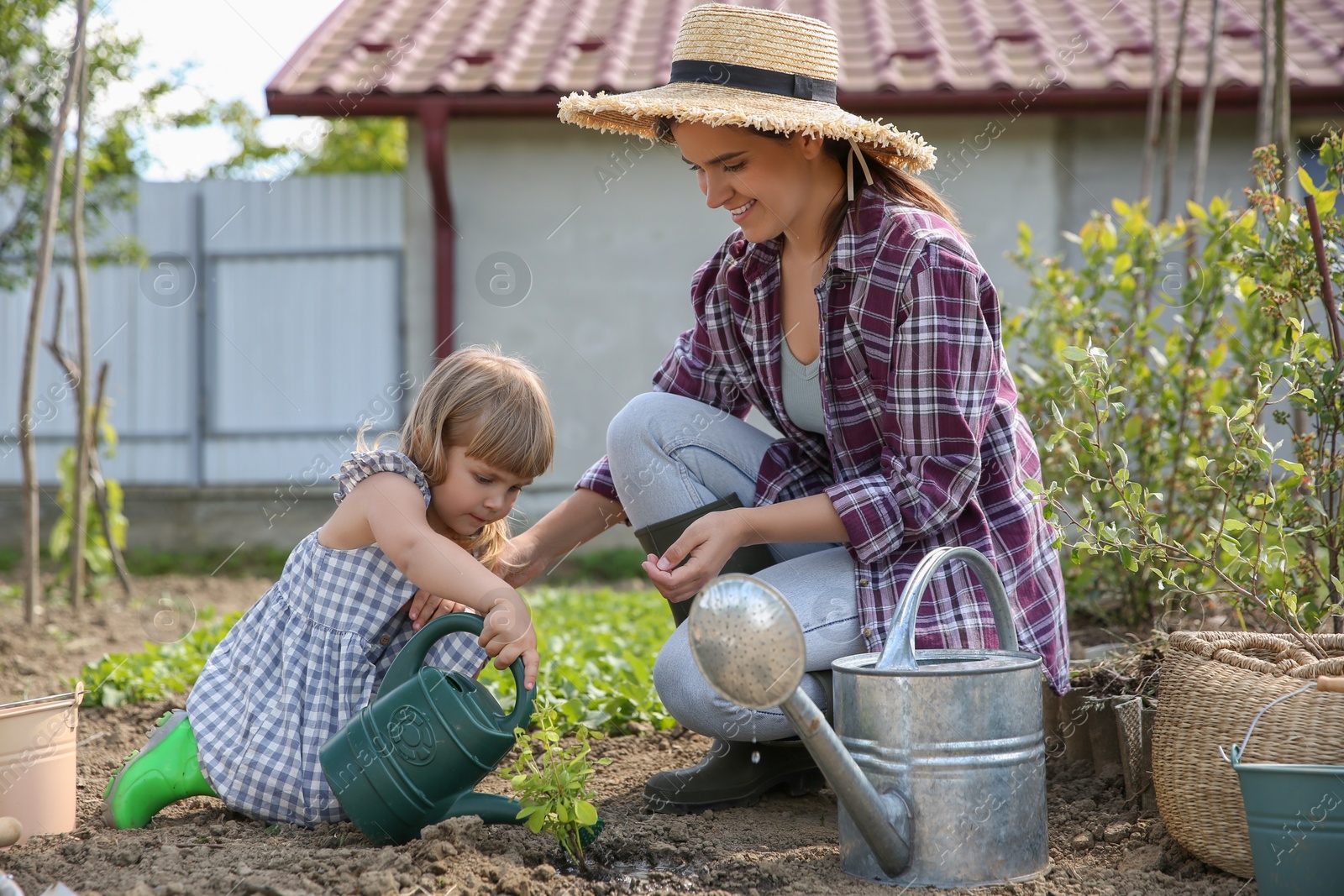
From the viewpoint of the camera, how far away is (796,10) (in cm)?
689

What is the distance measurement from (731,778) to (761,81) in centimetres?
134

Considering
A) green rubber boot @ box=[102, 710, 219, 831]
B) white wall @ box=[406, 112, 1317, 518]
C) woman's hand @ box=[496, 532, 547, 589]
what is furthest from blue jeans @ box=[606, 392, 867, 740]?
white wall @ box=[406, 112, 1317, 518]

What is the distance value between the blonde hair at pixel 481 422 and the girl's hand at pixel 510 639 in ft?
1.33

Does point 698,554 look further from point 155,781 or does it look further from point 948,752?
point 155,781

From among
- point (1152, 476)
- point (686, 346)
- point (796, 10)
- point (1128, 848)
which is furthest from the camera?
point (796, 10)

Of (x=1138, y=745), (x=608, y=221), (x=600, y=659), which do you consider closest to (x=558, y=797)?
(x=1138, y=745)

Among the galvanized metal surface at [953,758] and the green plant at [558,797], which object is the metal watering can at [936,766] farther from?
the green plant at [558,797]

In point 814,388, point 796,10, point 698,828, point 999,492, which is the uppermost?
point 796,10

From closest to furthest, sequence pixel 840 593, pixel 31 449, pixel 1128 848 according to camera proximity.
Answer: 1. pixel 1128 848
2. pixel 840 593
3. pixel 31 449

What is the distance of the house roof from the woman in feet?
12.8

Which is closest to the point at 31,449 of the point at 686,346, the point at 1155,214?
the point at 686,346

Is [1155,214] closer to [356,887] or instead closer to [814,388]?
[814,388]

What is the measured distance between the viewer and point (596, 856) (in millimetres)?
1808

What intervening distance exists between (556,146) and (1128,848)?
527cm
